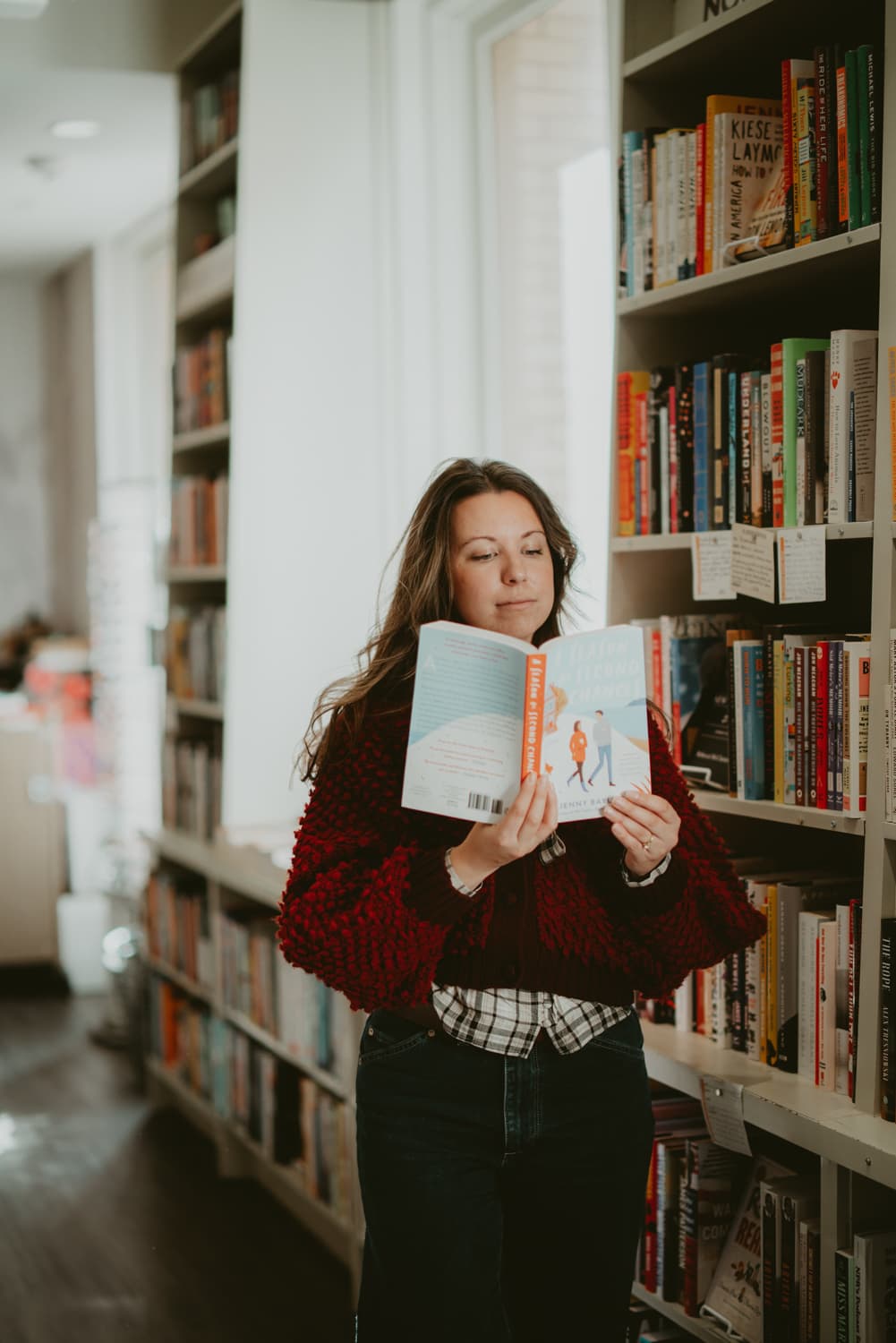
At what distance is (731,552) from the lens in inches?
71.0

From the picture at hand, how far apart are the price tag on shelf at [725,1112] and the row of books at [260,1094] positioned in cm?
104

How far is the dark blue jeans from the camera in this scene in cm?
143

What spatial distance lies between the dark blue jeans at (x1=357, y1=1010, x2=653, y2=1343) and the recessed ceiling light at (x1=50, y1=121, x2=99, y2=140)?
11.1ft

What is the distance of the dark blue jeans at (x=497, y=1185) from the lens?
56.1 inches

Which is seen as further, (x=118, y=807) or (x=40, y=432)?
(x=40, y=432)

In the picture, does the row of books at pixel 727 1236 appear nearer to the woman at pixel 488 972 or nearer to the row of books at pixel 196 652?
the woman at pixel 488 972

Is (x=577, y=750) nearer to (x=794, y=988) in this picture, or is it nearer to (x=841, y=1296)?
(x=794, y=988)

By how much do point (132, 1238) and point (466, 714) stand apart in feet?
6.56

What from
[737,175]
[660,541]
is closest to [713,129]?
[737,175]

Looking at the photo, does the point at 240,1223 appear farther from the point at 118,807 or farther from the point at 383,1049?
the point at 118,807

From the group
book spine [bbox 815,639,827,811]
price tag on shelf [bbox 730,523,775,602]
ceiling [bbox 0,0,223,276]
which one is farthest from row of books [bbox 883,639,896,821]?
ceiling [bbox 0,0,223,276]

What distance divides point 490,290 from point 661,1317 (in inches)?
86.6

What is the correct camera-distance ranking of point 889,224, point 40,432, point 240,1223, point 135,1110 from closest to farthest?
point 889,224, point 240,1223, point 135,1110, point 40,432

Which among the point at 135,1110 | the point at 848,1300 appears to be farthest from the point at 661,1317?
the point at 135,1110
